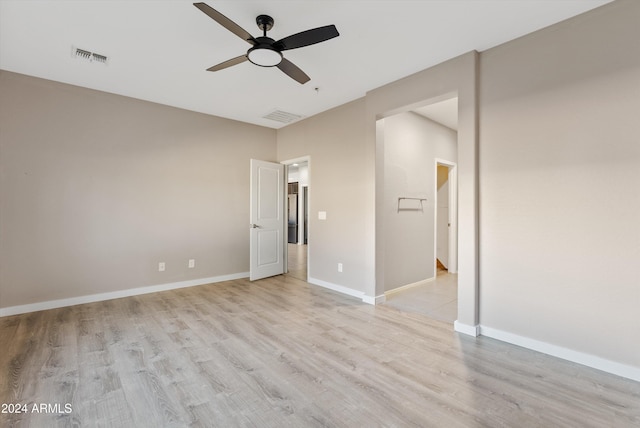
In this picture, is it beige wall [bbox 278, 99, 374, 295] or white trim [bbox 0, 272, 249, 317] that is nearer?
white trim [bbox 0, 272, 249, 317]

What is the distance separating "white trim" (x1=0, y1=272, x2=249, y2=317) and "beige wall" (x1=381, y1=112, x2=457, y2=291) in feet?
9.35

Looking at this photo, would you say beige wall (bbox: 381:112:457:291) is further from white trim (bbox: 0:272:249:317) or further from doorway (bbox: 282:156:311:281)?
doorway (bbox: 282:156:311:281)

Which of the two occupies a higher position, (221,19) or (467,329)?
(221,19)

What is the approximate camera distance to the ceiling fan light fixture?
90.4 inches

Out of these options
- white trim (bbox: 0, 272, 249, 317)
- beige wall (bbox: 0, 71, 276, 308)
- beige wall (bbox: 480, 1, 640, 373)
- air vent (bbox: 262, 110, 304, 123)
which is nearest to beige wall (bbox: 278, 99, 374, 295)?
air vent (bbox: 262, 110, 304, 123)

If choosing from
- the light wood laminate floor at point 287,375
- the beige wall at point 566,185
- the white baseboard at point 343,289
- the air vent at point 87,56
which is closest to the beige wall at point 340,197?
the white baseboard at point 343,289

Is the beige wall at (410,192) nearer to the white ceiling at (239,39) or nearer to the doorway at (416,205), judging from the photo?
the doorway at (416,205)

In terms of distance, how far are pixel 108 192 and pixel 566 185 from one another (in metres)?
5.24

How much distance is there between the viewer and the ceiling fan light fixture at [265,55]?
2.30m

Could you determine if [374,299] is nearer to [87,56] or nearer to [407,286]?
[407,286]

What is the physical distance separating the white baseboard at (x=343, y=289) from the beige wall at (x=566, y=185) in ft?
4.63

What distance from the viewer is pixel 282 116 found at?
16.0 feet

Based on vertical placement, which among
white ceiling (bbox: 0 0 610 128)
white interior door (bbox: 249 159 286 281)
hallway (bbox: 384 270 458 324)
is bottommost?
hallway (bbox: 384 270 458 324)

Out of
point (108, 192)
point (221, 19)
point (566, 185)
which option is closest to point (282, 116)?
point (108, 192)
